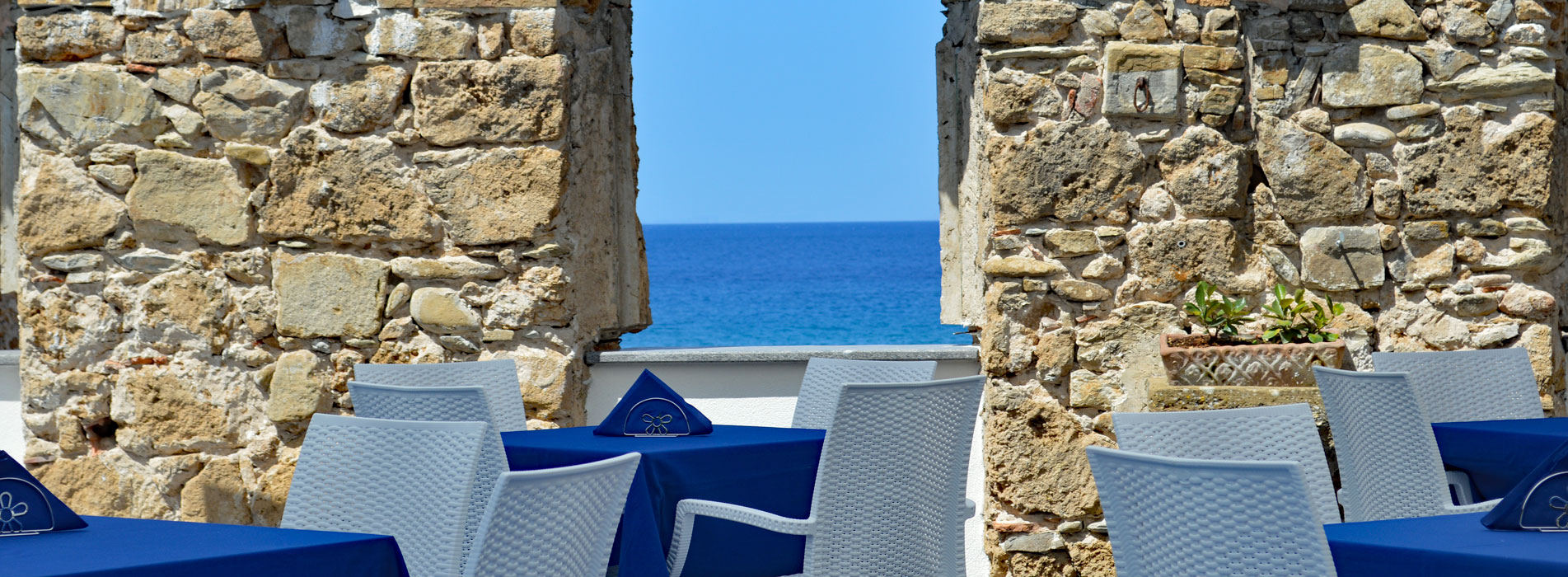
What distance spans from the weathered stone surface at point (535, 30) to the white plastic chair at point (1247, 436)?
2480mm

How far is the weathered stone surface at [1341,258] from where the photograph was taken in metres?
3.96

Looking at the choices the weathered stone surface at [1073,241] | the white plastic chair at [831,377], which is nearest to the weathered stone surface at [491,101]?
the white plastic chair at [831,377]

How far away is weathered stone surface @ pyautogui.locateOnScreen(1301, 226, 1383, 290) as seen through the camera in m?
3.96

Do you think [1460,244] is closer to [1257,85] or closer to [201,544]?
[1257,85]

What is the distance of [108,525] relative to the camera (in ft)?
6.43

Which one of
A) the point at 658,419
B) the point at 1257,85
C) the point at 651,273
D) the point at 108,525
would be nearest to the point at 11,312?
the point at 658,419

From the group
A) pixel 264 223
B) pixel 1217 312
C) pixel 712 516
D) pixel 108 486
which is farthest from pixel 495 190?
pixel 1217 312

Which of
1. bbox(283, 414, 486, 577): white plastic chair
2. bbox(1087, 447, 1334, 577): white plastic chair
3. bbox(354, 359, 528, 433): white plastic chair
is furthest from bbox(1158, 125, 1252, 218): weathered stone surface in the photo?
bbox(283, 414, 486, 577): white plastic chair

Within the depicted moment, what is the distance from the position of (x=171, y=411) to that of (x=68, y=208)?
28.7 inches

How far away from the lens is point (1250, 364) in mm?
3750

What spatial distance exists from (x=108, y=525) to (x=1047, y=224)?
111 inches

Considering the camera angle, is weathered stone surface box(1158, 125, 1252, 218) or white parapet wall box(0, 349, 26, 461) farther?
white parapet wall box(0, 349, 26, 461)

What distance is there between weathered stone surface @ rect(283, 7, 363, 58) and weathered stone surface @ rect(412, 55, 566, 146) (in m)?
0.25

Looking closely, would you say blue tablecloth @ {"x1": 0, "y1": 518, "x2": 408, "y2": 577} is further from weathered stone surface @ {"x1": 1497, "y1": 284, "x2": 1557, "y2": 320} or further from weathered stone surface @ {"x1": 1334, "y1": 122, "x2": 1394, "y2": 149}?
weathered stone surface @ {"x1": 1497, "y1": 284, "x2": 1557, "y2": 320}
